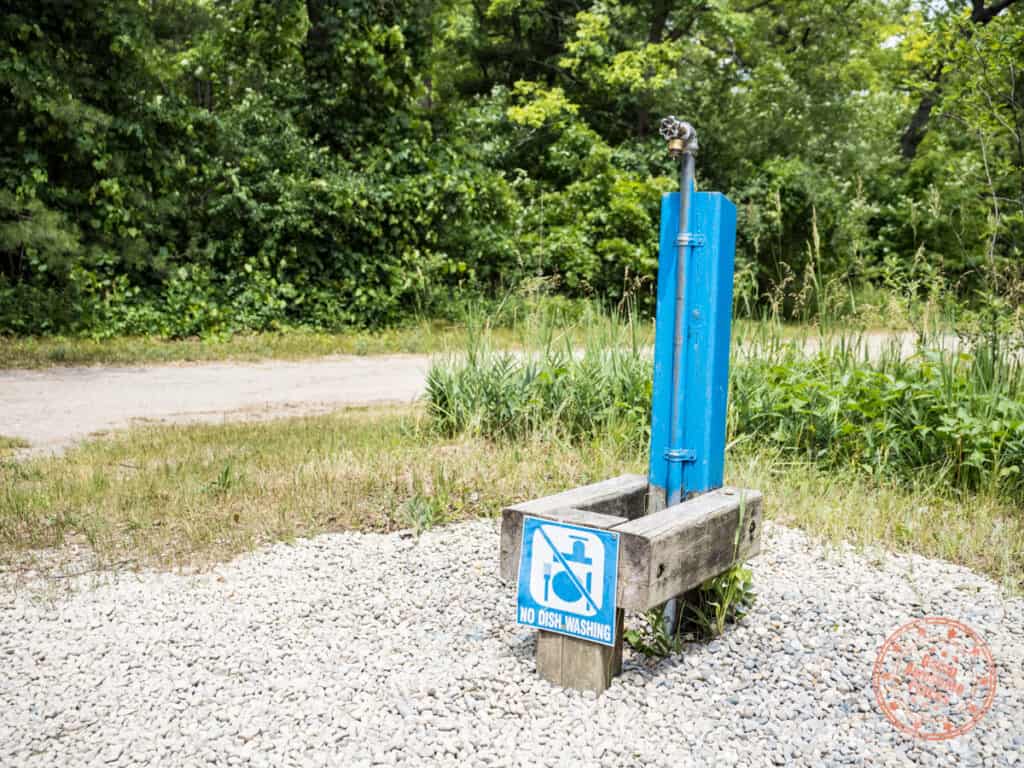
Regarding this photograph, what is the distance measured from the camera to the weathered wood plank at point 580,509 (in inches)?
118

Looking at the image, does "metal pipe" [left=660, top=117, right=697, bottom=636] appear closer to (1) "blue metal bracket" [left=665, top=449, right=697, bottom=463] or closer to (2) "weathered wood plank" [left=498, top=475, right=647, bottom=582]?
(1) "blue metal bracket" [left=665, top=449, right=697, bottom=463]

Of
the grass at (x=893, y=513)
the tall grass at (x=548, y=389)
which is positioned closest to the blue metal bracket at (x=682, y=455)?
the grass at (x=893, y=513)

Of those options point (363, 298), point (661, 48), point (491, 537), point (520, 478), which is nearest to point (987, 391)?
point (520, 478)

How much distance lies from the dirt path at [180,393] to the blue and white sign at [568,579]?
14.8 feet

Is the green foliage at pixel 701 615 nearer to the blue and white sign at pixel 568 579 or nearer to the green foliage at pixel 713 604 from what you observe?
the green foliage at pixel 713 604

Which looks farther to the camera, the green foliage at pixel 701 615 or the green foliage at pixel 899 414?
the green foliage at pixel 899 414

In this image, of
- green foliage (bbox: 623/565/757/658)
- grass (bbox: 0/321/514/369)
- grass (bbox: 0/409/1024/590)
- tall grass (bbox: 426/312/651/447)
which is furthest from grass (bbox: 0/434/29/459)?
green foliage (bbox: 623/565/757/658)

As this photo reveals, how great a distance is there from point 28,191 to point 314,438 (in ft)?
21.5

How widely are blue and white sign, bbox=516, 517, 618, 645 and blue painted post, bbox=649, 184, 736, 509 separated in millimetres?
568

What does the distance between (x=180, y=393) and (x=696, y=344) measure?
22.0 feet

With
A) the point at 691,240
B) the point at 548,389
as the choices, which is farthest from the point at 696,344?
the point at 548,389

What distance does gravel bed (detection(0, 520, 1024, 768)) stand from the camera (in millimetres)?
2516

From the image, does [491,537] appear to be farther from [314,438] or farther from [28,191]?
[28,191]

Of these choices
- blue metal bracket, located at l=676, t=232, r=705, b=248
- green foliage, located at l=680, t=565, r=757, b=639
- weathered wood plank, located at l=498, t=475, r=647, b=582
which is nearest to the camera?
weathered wood plank, located at l=498, t=475, r=647, b=582
